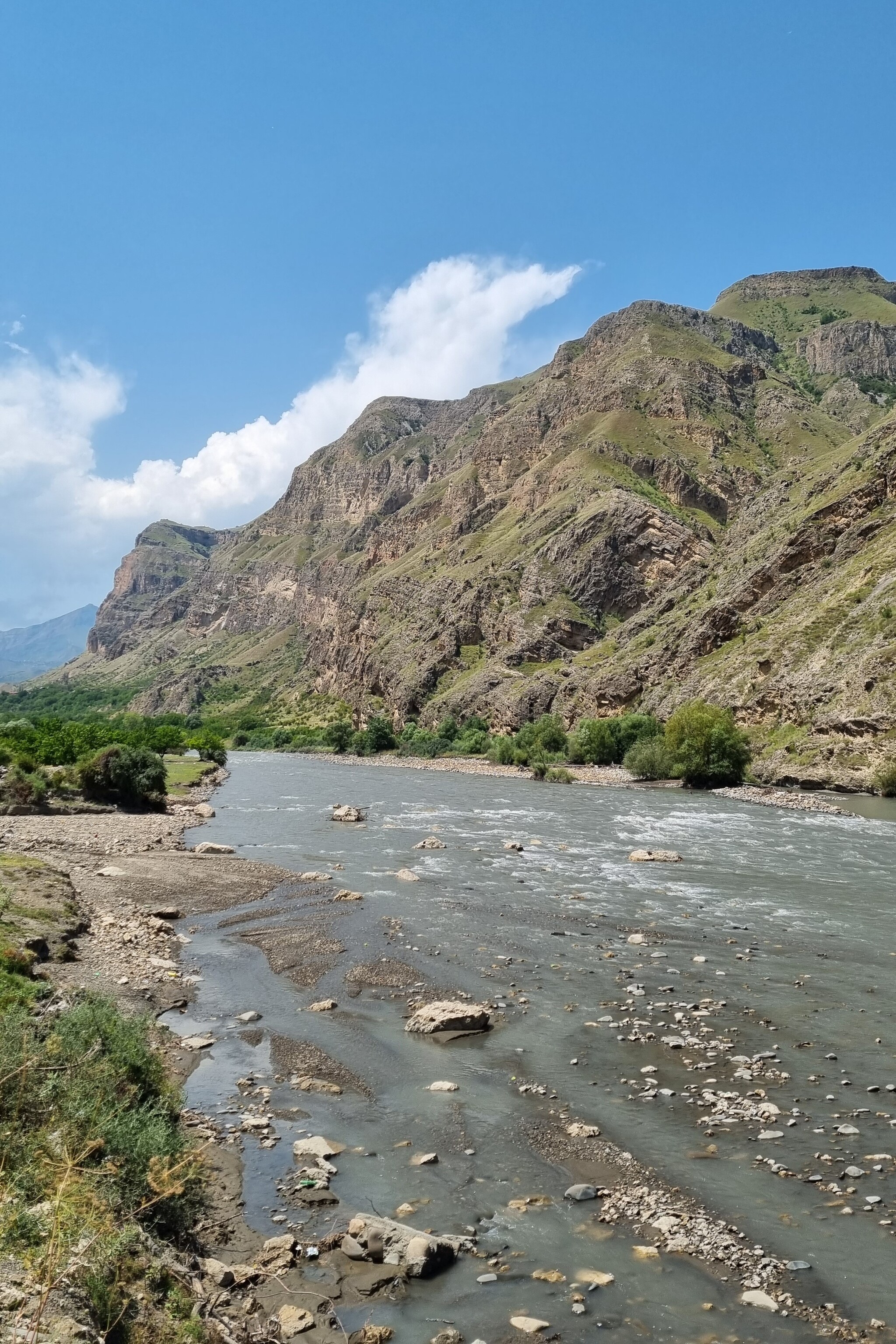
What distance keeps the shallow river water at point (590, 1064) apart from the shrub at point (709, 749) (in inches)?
1399

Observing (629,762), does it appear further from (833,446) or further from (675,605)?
(833,446)

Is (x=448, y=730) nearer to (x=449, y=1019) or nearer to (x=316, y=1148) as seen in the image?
(x=449, y=1019)

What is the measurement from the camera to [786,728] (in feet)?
233

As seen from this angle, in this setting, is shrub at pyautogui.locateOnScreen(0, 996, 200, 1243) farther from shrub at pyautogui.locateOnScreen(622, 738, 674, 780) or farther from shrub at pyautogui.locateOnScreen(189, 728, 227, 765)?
shrub at pyautogui.locateOnScreen(189, 728, 227, 765)

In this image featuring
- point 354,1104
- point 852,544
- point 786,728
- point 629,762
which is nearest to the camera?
point 354,1104

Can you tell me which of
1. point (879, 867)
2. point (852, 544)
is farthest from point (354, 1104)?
point (852, 544)

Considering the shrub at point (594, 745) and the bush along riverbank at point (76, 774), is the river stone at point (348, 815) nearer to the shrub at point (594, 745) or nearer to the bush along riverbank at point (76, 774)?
the bush along riverbank at point (76, 774)

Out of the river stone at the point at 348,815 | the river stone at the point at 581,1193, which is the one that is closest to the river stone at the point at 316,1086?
the river stone at the point at 581,1193

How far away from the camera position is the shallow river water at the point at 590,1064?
8.73 m

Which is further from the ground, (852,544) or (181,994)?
(852,544)

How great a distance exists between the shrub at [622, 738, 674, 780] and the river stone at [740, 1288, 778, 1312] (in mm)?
67235

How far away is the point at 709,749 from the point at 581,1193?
208 ft

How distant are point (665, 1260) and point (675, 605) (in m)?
115

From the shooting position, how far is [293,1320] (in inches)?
317
